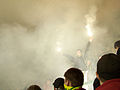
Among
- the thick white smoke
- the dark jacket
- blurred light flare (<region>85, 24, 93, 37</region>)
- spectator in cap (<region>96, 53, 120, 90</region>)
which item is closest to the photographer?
the dark jacket

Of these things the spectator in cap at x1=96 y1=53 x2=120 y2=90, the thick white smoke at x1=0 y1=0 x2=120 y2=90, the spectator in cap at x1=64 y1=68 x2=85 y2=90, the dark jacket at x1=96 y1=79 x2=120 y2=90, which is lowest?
the dark jacket at x1=96 y1=79 x2=120 y2=90

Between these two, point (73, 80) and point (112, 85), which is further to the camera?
point (73, 80)

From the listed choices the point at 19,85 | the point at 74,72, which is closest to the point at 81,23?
the point at 19,85

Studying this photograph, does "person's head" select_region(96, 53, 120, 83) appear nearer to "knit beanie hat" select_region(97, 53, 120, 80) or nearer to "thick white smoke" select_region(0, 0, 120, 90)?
"knit beanie hat" select_region(97, 53, 120, 80)

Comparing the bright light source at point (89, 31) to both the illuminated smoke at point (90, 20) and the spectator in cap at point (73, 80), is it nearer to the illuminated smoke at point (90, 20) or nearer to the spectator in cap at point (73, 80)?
the illuminated smoke at point (90, 20)

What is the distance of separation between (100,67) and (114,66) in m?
0.07

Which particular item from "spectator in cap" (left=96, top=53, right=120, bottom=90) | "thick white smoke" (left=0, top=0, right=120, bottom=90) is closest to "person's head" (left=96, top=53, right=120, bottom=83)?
"spectator in cap" (left=96, top=53, right=120, bottom=90)

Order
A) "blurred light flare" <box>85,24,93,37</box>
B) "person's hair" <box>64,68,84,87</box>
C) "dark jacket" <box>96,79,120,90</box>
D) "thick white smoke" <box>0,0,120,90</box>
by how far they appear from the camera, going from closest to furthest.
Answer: "dark jacket" <box>96,79,120,90</box> → "person's hair" <box>64,68,84,87</box> → "thick white smoke" <box>0,0,120,90</box> → "blurred light flare" <box>85,24,93,37</box>

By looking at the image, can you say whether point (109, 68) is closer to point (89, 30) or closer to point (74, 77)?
point (74, 77)

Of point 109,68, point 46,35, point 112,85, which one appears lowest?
point 112,85

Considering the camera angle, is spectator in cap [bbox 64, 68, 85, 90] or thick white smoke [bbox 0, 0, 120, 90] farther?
thick white smoke [bbox 0, 0, 120, 90]

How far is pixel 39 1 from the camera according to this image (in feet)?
19.5

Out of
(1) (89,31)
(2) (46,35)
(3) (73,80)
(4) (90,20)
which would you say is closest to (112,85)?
(3) (73,80)

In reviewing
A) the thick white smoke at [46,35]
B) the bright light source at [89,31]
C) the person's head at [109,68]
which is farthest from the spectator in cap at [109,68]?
the bright light source at [89,31]
